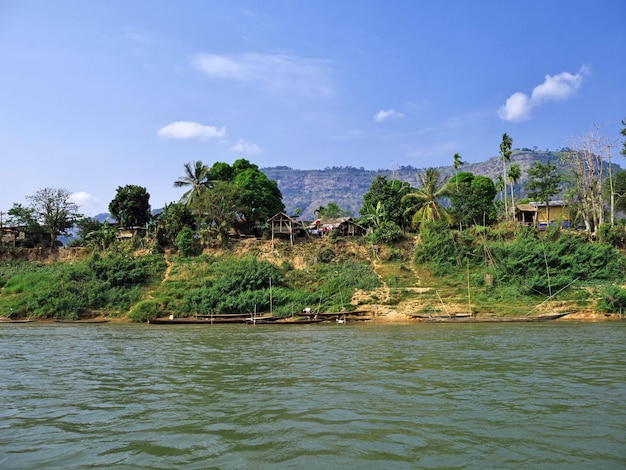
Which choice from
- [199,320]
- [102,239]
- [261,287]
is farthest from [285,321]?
[102,239]

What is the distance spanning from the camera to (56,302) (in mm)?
40094

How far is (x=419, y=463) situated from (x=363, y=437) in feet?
4.26

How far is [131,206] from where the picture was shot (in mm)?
52469

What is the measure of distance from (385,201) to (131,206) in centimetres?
2820

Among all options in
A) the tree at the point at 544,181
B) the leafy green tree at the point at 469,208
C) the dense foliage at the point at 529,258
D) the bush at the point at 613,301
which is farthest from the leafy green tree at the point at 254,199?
the tree at the point at 544,181

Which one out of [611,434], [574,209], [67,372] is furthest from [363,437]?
[574,209]

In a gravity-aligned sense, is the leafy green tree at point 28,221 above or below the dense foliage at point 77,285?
above

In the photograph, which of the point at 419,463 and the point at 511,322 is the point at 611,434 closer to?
the point at 419,463

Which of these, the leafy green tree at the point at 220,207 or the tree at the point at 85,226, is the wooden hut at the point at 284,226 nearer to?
the leafy green tree at the point at 220,207

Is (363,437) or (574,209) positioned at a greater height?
(574,209)

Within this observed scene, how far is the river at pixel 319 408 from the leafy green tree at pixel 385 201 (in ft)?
115

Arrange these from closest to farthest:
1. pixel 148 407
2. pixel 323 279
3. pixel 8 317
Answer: pixel 148 407
pixel 8 317
pixel 323 279

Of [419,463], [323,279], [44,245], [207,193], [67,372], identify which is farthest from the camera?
[44,245]

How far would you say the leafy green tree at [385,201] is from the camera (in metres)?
53.5
